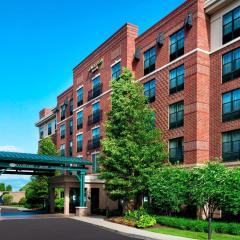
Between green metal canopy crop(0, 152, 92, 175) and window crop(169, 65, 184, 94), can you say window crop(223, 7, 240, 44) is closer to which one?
window crop(169, 65, 184, 94)

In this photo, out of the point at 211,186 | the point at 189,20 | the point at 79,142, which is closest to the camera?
the point at 211,186

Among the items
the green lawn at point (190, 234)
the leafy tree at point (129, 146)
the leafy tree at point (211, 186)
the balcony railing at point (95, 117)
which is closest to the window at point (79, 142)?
the balcony railing at point (95, 117)

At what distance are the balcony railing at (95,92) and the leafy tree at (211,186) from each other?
23837 millimetres

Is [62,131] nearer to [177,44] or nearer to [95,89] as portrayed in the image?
[95,89]

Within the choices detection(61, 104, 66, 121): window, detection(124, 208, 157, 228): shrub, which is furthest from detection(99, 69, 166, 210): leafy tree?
detection(61, 104, 66, 121): window

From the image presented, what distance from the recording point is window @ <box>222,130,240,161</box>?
99.1ft

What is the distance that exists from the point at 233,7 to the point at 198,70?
5.30m

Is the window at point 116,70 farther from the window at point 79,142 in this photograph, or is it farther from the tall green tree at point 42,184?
the tall green tree at point 42,184

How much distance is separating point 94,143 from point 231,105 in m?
21.8

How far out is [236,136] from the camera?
100 ft

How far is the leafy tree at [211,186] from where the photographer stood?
2516 centimetres

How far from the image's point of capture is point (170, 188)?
29.7 metres

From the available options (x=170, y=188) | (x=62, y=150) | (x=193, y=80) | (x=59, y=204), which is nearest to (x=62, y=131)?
(x=62, y=150)

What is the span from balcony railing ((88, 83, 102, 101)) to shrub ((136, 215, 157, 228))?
2242 centimetres
